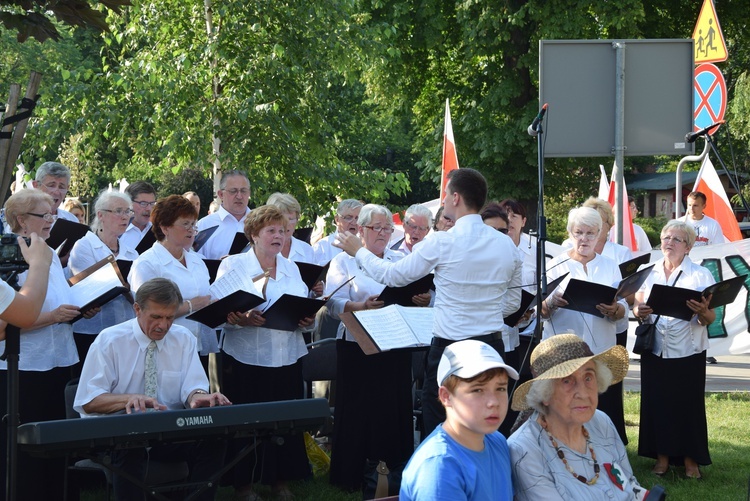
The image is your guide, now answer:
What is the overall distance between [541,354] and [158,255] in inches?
116

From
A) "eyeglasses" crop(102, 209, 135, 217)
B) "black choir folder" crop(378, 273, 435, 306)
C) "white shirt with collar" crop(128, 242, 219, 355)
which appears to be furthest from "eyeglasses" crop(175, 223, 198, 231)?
"black choir folder" crop(378, 273, 435, 306)

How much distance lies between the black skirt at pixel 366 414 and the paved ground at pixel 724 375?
4394 millimetres

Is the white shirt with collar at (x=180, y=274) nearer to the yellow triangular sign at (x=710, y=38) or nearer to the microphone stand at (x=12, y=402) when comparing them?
the microphone stand at (x=12, y=402)

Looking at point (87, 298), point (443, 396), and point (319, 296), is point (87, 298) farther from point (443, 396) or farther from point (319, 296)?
point (443, 396)

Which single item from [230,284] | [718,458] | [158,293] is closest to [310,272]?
[230,284]

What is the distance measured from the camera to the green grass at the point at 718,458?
700cm

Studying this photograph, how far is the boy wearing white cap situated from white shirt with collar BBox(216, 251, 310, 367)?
284 centimetres

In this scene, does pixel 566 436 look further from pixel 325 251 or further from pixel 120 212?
pixel 325 251

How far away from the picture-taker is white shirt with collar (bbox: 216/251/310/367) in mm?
6523

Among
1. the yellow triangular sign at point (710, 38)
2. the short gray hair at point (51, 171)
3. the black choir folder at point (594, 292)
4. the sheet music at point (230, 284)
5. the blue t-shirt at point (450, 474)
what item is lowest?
the blue t-shirt at point (450, 474)

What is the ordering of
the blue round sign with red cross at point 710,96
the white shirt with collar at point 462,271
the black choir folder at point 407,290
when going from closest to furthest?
the white shirt with collar at point 462,271, the black choir folder at point 407,290, the blue round sign with red cross at point 710,96

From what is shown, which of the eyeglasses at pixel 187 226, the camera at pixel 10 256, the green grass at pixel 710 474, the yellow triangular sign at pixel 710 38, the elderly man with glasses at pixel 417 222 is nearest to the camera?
the camera at pixel 10 256

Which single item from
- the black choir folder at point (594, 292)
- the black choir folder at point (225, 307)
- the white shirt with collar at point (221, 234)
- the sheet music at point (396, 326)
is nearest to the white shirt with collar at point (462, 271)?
the sheet music at point (396, 326)

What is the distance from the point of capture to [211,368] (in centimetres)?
741
